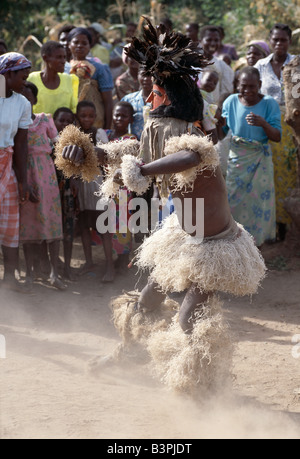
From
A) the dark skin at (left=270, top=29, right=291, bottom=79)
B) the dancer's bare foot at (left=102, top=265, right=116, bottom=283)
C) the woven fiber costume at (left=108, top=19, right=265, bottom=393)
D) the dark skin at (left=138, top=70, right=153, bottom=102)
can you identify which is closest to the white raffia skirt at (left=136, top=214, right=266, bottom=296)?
the woven fiber costume at (left=108, top=19, right=265, bottom=393)

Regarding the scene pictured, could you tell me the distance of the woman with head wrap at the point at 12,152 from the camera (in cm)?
538

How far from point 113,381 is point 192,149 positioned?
1.53m

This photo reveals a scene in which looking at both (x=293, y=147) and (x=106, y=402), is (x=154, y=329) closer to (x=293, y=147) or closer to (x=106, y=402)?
(x=106, y=402)

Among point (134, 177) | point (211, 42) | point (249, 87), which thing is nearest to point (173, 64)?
point (134, 177)

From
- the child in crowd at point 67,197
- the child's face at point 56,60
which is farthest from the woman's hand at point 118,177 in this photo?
the child's face at point 56,60

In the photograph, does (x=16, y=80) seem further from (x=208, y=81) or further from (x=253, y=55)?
(x=253, y=55)

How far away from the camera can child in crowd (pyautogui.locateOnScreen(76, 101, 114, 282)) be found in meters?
6.09

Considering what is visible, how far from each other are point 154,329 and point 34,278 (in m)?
2.46

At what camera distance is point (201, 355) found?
11.8ft

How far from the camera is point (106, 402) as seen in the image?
3568 mm

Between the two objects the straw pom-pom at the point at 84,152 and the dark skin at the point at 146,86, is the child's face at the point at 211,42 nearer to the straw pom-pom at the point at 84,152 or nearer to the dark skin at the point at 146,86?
the dark skin at the point at 146,86

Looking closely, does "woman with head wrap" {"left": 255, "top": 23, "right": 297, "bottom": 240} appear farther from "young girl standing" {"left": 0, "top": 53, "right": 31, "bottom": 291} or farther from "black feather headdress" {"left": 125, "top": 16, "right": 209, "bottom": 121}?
"black feather headdress" {"left": 125, "top": 16, "right": 209, "bottom": 121}

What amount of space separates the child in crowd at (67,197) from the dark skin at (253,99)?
66.1 inches
